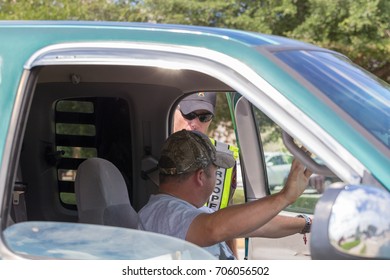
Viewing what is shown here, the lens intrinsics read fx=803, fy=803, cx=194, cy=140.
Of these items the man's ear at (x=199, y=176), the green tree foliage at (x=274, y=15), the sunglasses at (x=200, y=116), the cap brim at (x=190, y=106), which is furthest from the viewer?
the green tree foliage at (x=274, y=15)

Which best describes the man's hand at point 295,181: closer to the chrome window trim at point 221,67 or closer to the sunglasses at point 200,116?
the chrome window trim at point 221,67

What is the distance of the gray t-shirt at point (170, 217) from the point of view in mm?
2834

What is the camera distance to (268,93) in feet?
6.33

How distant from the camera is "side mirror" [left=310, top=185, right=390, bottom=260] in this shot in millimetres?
1704

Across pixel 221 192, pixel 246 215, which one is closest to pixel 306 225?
pixel 246 215

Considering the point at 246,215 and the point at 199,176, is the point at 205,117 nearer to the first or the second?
the point at 199,176

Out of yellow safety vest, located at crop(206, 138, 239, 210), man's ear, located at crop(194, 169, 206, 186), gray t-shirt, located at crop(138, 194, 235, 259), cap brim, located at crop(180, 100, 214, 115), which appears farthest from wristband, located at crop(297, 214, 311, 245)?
yellow safety vest, located at crop(206, 138, 239, 210)

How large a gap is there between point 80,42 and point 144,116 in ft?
6.35

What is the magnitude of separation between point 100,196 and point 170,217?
19.6 inches

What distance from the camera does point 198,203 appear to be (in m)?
3.12

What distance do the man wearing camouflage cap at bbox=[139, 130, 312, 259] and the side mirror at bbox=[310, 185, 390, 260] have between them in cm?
88

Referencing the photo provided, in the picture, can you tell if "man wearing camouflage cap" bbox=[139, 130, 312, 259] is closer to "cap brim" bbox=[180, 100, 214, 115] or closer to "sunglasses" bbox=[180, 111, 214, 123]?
"cap brim" bbox=[180, 100, 214, 115]

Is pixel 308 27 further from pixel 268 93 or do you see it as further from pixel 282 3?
pixel 268 93

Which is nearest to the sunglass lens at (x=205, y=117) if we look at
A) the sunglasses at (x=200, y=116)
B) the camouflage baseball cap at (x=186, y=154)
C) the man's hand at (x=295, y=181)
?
the sunglasses at (x=200, y=116)
